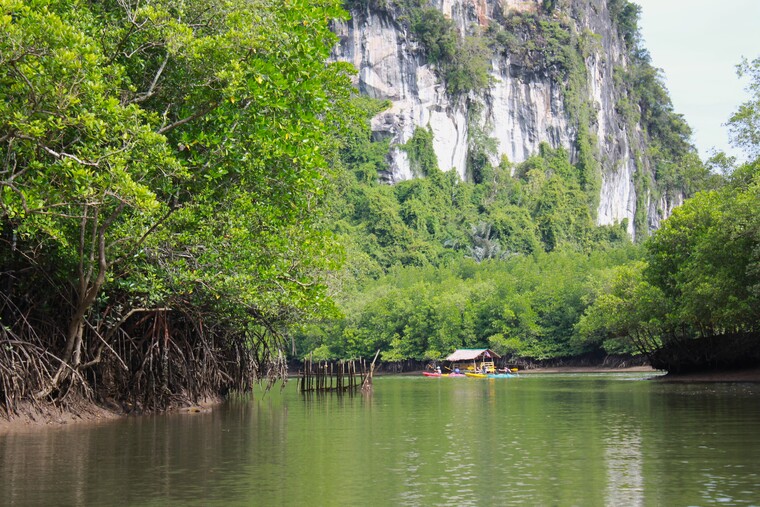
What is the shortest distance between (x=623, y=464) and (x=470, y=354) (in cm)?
6122

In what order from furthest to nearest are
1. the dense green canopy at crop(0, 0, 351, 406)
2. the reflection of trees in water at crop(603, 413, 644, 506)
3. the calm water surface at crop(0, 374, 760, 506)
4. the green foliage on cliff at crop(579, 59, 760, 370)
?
the green foliage on cliff at crop(579, 59, 760, 370)
the dense green canopy at crop(0, 0, 351, 406)
the calm water surface at crop(0, 374, 760, 506)
the reflection of trees in water at crop(603, 413, 644, 506)

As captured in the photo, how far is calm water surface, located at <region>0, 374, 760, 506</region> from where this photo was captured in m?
10.9

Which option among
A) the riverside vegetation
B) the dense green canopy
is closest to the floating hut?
the riverside vegetation

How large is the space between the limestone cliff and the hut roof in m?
49.9

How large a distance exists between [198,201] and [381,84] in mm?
106372

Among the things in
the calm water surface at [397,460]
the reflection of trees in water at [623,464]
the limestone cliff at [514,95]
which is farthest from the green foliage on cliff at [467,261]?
the reflection of trees in water at [623,464]

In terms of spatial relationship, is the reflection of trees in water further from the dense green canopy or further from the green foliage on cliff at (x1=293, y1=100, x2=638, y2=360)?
the green foliage on cliff at (x1=293, y1=100, x2=638, y2=360)

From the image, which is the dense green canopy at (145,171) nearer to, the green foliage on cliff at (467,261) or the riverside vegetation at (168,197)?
the riverside vegetation at (168,197)

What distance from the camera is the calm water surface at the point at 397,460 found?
35.7 feet

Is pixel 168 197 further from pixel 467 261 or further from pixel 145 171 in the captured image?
pixel 467 261

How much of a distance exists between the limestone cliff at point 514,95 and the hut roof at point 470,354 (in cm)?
4994

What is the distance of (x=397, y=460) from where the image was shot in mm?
14297

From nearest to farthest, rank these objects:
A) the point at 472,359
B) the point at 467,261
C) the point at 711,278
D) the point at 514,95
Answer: the point at 711,278 < the point at 472,359 < the point at 467,261 < the point at 514,95

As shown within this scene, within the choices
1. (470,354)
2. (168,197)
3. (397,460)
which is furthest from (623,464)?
(470,354)
